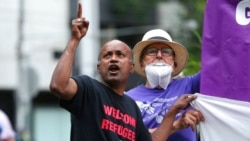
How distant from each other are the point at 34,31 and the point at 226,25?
26963mm

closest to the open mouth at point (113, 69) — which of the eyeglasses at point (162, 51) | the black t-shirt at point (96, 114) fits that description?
the black t-shirt at point (96, 114)

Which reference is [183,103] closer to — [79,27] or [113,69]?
[113,69]

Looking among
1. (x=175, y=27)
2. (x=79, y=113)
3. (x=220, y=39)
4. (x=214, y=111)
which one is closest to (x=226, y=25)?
(x=220, y=39)

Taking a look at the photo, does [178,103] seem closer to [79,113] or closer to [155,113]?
[155,113]

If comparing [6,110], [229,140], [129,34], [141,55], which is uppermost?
[141,55]

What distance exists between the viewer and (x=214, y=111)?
645 cm

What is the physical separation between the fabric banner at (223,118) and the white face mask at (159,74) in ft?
1.16

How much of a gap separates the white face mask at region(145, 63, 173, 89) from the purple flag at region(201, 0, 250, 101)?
333 millimetres

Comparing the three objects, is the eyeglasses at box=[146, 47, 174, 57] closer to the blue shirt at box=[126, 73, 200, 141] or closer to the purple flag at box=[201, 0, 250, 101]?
the blue shirt at box=[126, 73, 200, 141]

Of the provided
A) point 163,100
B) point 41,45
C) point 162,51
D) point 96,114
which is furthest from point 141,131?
point 41,45

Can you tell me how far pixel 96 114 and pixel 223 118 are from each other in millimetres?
1049

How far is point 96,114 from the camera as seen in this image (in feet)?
19.0

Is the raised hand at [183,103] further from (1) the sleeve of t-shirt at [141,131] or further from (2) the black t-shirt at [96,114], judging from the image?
(2) the black t-shirt at [96,114]

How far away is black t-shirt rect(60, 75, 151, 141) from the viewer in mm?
5766
